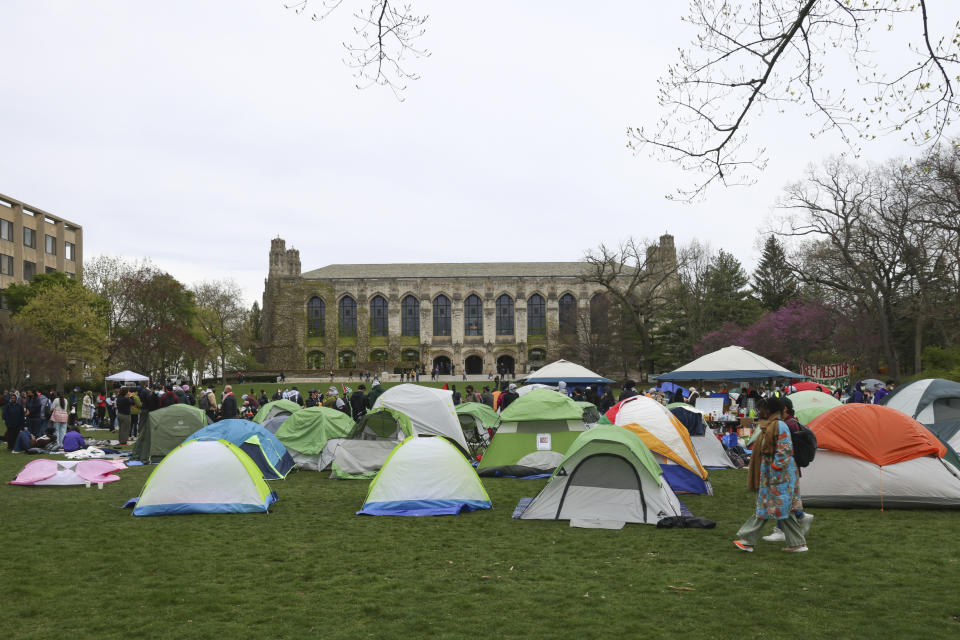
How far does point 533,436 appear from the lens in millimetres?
13062

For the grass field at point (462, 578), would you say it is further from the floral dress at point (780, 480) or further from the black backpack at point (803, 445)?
the black backpack at point (803, 445)

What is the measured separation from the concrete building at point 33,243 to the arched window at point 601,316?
127 feet

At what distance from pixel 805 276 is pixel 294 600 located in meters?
34.5

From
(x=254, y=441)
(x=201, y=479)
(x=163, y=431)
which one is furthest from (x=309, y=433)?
(x=201, y=479)

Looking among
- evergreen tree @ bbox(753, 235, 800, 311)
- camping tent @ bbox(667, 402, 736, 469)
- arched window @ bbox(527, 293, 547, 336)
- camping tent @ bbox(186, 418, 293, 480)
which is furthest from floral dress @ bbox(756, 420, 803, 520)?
arched window @ bbox(527, 293, 547, 336)

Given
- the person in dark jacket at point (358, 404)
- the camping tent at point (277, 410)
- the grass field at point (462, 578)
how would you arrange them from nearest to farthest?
the grass field at point (462, 578)
the camping tent at point (277, 410)
the person in dark jacket at point (358, 404)

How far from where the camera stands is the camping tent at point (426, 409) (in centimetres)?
1523

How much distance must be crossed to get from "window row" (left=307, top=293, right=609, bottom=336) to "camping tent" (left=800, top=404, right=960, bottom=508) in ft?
194

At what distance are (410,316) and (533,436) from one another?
57.2 metres

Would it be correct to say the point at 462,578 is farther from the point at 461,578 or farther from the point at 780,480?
the point at 780,480

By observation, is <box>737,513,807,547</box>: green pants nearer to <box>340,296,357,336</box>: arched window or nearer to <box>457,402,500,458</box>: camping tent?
<box>457,402,500,458</box>: camping tent

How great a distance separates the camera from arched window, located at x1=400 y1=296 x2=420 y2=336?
69.6m

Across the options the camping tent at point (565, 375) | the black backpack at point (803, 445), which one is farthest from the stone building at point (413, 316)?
the black backpack at point (803, 445)

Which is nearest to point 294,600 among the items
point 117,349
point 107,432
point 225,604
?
point 225,604
